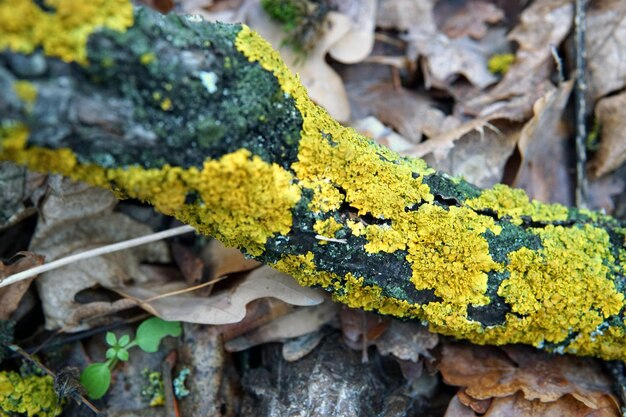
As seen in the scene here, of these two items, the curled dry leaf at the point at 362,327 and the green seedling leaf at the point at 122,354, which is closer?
the green seedling leaf at the point at 122,354

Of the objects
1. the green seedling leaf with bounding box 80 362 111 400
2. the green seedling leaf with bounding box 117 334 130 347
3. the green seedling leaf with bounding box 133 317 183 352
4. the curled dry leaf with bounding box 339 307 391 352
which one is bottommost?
the green seedling leaf with bounding box 80 362 111 400

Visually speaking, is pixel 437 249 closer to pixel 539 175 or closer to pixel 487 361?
pixel 487 361

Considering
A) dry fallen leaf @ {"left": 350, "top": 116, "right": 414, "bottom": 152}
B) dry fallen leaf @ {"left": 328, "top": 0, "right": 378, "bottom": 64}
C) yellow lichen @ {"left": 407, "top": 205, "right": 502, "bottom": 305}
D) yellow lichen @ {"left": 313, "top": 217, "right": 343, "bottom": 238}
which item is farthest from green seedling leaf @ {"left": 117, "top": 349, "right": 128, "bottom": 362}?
dry fallen leaf @ {"left": 328, "top": 0, "right": 378, "bottom": 64}

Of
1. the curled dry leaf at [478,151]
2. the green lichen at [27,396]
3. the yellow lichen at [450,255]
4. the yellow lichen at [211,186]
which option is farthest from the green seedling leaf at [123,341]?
the curled dry leaf at [478,151]

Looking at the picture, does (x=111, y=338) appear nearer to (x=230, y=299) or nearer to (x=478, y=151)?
(x=230, y=299)

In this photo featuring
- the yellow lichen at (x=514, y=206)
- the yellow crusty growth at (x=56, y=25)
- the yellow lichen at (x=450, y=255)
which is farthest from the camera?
the yellow lichen at (x=514, y=206)

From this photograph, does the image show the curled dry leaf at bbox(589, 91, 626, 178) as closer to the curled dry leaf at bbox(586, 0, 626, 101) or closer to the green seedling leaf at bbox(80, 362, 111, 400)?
the curled dry leaf at bbox(586, 0, 626, 101)

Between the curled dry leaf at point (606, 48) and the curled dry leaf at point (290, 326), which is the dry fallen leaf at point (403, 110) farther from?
the curled dry leaf at point (290, 326)
